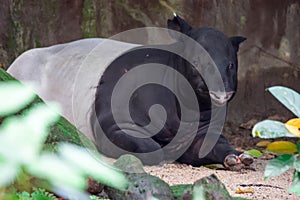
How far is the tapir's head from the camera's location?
343 cm

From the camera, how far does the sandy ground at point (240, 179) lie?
8.38 feet

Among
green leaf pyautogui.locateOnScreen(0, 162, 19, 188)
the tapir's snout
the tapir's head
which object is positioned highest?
green leaf pyautogui.locateOnScreen(0, 162, 19, 188)

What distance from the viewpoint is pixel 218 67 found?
3.42m

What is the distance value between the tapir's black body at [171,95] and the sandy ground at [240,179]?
0.49 feet

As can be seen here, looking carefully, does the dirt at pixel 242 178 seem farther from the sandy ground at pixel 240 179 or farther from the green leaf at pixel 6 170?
the green leaf at pixel 6 170

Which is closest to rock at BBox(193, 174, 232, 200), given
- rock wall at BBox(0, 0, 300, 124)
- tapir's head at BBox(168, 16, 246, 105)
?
tapir's head at BBox(168, 16, 246, 105)

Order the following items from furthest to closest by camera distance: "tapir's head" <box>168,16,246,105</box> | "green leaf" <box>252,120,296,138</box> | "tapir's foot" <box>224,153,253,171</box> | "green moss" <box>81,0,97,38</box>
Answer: "green moss" <box>81,0,97,38</box>
"tapir's head" <box>168,16,246,105</box>
"tapir's foot" <box>224,153,253,171</box>
"green leaf" <box>252,120,296,138</box>

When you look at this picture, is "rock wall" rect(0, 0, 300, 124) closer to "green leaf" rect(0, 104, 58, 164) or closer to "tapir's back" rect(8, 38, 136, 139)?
"tapir's back" rect(8, 38, 136, 139)

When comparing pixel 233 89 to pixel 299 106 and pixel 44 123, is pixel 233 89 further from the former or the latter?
pixel 44 123

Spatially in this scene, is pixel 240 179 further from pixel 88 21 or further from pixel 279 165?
pixel 88 21

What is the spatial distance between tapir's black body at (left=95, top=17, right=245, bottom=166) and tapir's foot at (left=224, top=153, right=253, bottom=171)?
0.33 feet

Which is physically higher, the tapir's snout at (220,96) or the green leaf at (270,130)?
the green leaf at (270,130)

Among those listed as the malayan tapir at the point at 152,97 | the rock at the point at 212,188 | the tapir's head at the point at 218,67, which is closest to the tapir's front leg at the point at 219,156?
the malayan tapir at the point at 152,97

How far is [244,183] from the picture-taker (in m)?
2.83
